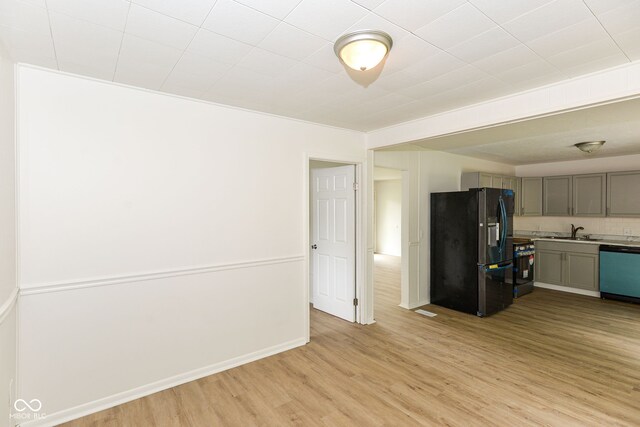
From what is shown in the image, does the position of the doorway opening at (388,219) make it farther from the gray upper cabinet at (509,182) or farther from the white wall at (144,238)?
the white wall at (144,238)

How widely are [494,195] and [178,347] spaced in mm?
4268

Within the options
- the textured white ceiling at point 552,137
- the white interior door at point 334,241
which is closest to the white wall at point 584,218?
the textured white ceiling at point 552,137

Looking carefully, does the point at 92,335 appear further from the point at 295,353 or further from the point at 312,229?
the point at 312,229

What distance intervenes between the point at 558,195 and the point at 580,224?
2.31 ft

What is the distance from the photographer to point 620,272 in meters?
5.01

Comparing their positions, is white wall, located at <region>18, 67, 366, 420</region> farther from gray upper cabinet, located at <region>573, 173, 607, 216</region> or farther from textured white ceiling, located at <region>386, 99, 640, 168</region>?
gray upper cabinet, located at <region>573, 173, 607, 216</region>

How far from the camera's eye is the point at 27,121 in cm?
210

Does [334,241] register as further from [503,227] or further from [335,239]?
[503,227]

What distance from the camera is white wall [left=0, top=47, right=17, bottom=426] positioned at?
171 centimetres

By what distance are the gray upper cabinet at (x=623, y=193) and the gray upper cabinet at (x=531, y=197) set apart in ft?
3.42

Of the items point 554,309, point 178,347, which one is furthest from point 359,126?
point 554,309

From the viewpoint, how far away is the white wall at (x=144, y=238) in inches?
85.6

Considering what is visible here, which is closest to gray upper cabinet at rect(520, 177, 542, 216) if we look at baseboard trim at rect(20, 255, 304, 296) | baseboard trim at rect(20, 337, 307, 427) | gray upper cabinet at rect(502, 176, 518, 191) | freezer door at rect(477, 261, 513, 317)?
gray upper cabinet at rect(502, 176, 518, 191)

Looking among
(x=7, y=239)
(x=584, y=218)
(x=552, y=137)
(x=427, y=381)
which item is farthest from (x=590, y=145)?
(x=7, y=239)
